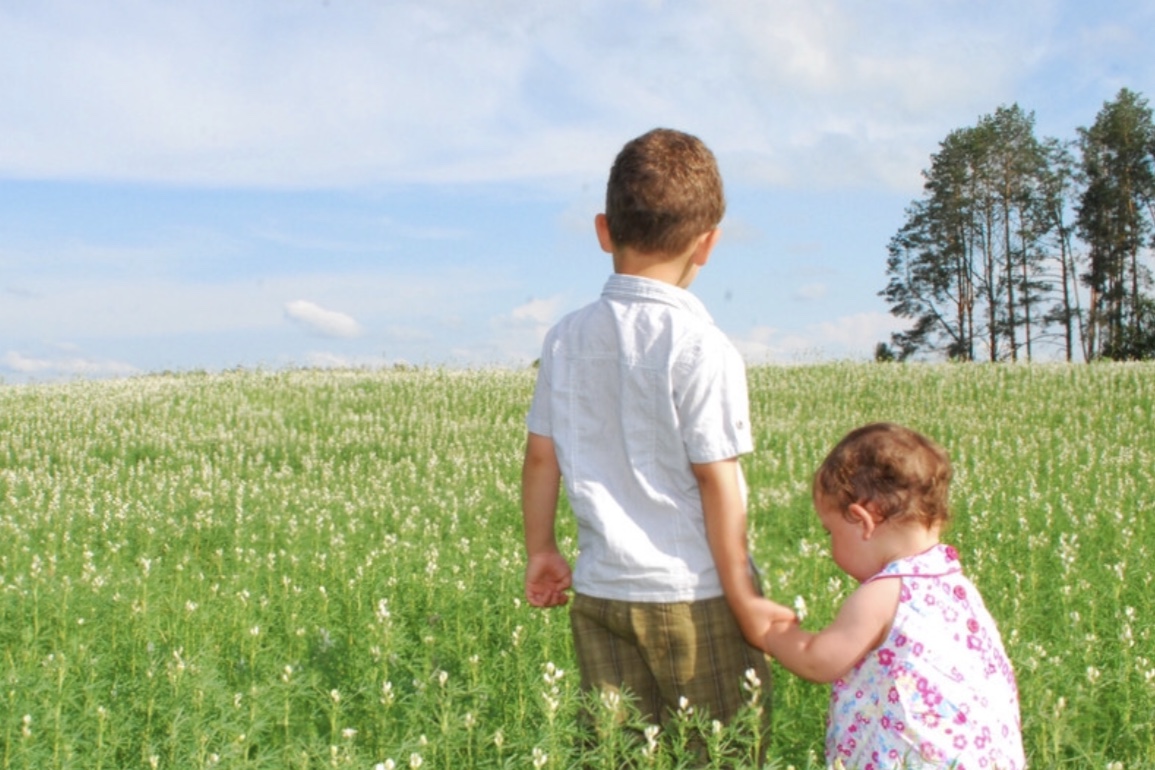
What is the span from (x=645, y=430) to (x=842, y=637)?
97 centimetres

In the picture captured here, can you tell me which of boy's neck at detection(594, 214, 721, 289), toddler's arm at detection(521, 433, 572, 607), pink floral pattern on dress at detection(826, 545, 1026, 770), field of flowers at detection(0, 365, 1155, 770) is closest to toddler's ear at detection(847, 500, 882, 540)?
pink floral pattern on dress at detection(826, 545, 1026, 770)

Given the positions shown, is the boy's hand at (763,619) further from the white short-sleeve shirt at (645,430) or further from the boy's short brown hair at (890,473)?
the boy's short brown hair at (890,473)

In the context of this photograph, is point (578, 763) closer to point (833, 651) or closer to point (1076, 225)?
point (833, 651)

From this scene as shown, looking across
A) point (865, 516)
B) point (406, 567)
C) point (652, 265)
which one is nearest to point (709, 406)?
point (652, 265)

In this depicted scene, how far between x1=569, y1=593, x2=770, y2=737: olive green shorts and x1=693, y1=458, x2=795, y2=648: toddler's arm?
0.48 ft

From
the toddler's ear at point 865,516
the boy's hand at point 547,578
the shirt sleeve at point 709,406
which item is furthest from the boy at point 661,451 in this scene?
the toddler's ear at point 865,516

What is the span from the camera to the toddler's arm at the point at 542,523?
445 cm

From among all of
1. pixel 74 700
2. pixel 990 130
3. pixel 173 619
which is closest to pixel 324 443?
pixel 173 619

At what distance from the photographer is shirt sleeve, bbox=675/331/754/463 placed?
3.94 metres

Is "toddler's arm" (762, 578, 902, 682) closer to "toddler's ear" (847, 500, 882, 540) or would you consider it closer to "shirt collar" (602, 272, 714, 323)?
"toddler's ear" (847, 500, 882, 540)

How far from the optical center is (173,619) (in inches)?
306

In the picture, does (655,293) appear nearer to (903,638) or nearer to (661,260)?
(661,260)

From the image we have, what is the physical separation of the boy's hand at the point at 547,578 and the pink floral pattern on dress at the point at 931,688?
3.87 feet

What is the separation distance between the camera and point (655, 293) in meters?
4.12
